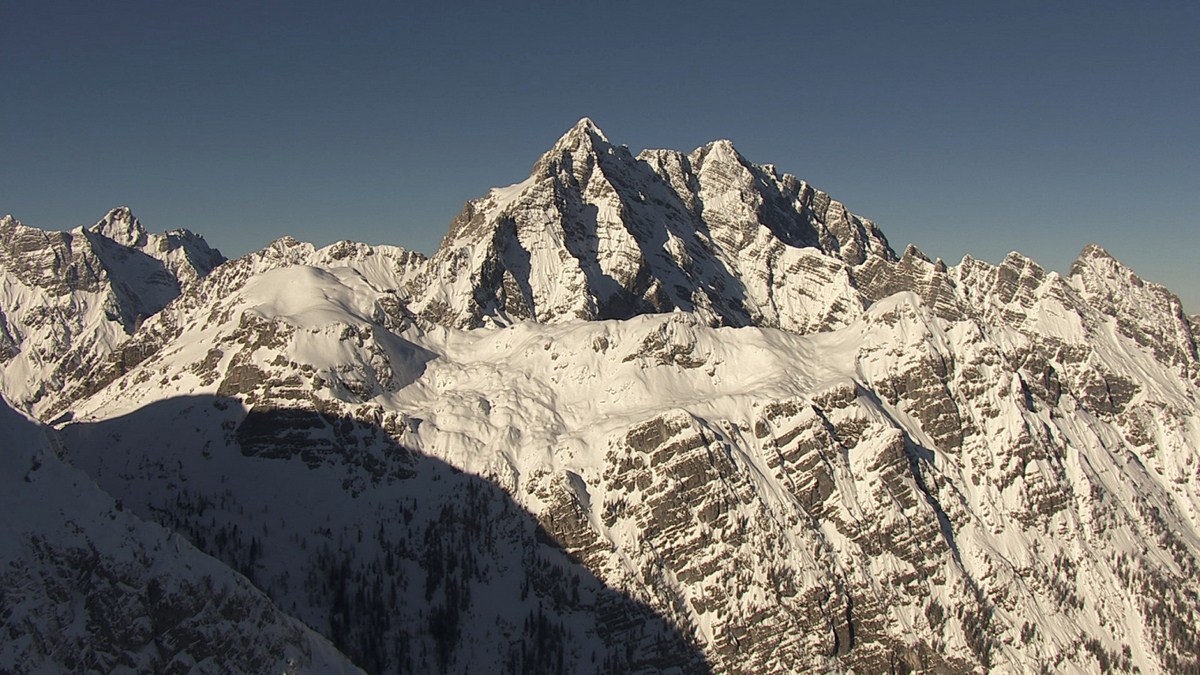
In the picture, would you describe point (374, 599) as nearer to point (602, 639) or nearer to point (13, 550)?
point (602, 639)

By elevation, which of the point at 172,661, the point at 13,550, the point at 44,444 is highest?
the point at 44,444

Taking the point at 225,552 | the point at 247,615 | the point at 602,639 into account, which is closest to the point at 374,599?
the point at 225,552

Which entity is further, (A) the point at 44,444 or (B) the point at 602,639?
(B) the point at 602,639

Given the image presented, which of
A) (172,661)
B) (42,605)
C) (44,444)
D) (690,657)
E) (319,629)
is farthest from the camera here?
(690,657)

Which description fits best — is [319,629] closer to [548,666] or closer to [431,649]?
[431,649]

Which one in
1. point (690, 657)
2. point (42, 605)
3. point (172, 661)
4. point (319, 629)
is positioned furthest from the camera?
point (690, 657)

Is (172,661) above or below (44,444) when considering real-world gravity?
below

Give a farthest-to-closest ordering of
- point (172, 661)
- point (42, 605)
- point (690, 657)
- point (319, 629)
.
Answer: point (690, 657) → point (319, 629) → point (172, 661) → point (42, 605)

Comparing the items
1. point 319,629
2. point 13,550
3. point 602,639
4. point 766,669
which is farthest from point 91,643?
point 766,669

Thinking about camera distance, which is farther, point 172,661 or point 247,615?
point 247,615
